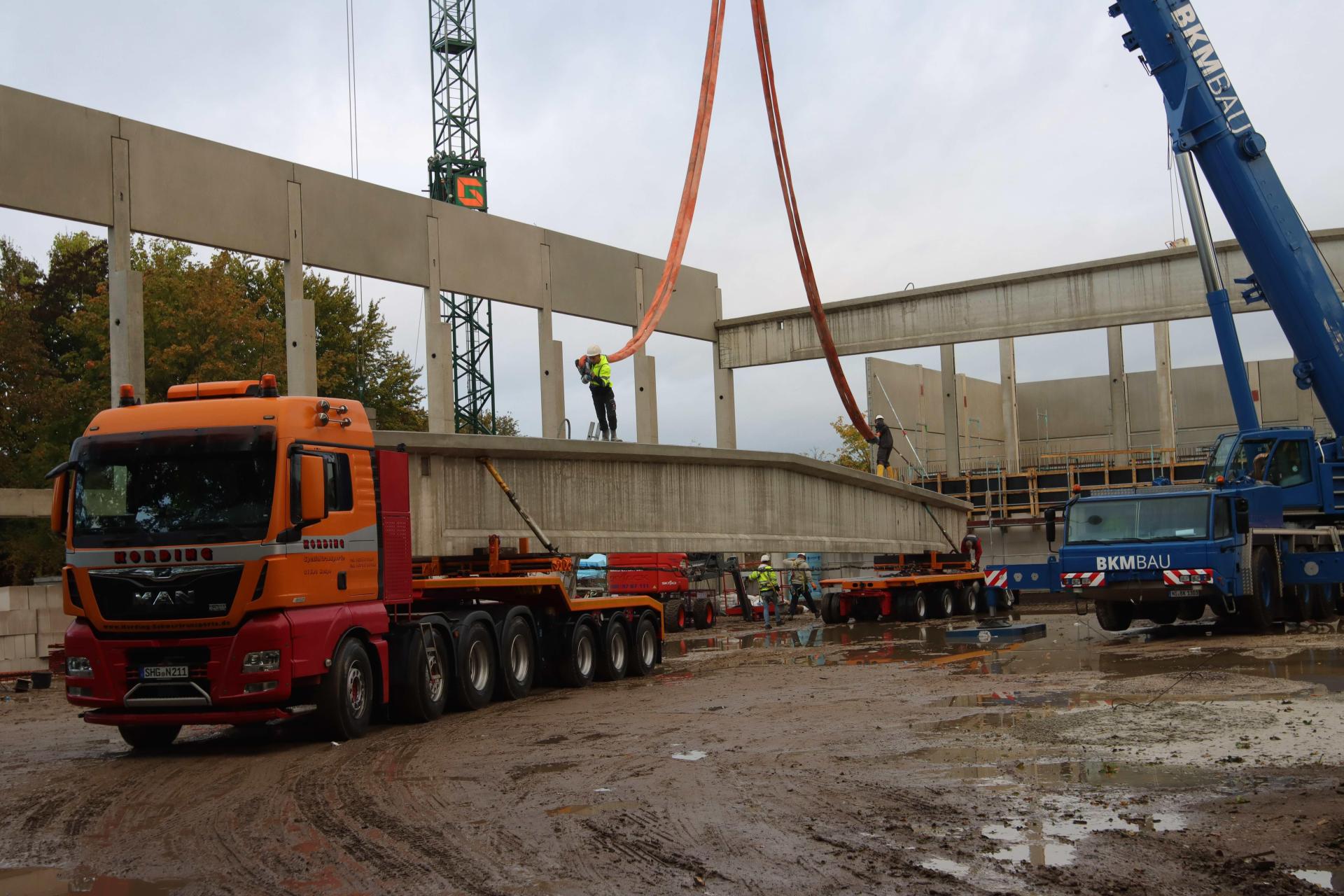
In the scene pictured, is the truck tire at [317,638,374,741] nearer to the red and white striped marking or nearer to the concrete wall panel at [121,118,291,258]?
the concrete wall panel at [121,118,291,258]

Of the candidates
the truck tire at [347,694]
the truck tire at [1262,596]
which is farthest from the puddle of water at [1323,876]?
the truck tire at [1262,596]

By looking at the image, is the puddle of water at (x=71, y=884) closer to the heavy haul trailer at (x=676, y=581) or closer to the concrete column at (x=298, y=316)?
the concrete column at (x=298, y=316)

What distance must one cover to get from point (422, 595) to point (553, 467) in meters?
5.38

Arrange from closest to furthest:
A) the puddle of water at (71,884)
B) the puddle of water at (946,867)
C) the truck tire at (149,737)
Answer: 1. the puddle of water at (946,867)
2. the puddle of water at (71,884)
3. the truck tire at (149,737)

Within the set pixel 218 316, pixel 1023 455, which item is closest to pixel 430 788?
pixel 218 316

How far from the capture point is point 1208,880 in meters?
5.66

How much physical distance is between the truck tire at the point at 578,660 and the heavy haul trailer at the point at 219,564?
3778mm

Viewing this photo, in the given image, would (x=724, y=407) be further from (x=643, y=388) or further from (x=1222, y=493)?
(x=1222, y=493)

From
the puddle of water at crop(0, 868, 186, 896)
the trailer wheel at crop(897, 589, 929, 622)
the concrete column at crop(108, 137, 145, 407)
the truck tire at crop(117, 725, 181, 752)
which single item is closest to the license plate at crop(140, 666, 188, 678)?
the truck tire at crop(117, 725, 181, 752)

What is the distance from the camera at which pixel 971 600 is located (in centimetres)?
2841

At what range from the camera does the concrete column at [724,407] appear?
34.3 m

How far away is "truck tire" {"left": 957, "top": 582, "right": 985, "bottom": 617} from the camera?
92.6 ft

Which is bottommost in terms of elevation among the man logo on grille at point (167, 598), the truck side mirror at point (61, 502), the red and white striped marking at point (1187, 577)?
the red and white striped marking at point (1187, 577)

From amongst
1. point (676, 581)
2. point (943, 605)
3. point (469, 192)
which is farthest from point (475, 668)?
point (469, 192)
